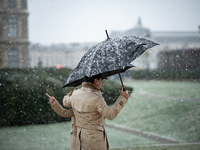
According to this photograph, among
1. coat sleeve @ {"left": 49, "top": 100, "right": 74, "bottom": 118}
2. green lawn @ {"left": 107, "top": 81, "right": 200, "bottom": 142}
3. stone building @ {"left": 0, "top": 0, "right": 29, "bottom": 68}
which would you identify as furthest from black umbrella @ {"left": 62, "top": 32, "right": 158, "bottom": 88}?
stone building @ {"left": 0, "top": 0, "right": 29, "bottom": 68}

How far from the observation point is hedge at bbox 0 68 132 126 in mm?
8648

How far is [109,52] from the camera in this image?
9.84 feet

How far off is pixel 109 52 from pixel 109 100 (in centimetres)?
845

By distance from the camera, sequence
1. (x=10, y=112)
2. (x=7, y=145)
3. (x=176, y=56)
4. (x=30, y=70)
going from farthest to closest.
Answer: (x=176, y=56), (x=30, y=70), (x=10, y=112), (x=7, y=145)

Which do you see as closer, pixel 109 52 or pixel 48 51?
pixel 109 52

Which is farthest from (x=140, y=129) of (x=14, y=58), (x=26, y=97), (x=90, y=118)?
(x=14, y=58)

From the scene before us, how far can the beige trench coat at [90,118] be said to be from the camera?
2.92 metres

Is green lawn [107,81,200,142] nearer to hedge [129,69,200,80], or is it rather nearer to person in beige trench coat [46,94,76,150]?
person in beige trench coat [46,94,76,150]

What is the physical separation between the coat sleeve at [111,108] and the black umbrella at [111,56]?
1.17ft

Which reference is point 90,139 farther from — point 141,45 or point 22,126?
point 22,126

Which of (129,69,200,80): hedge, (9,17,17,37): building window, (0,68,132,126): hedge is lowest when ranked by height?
(129,69,200,80): hedge

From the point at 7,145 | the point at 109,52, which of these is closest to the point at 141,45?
the point at 109,52

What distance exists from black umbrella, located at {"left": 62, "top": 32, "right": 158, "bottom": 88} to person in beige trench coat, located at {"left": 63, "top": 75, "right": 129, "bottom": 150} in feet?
0.69

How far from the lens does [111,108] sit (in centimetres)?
280
